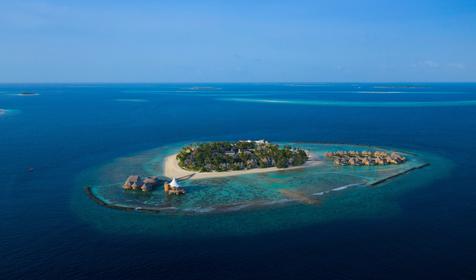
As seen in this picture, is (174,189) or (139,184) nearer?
(174,189)

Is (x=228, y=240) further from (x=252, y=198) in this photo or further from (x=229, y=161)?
(x=229, y=161)

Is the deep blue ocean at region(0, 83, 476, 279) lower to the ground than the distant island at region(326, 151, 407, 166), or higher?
lower

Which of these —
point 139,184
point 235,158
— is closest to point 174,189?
point 139,184

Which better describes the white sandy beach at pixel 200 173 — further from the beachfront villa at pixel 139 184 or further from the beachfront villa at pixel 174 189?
the beachfront villa at pixel 174 189

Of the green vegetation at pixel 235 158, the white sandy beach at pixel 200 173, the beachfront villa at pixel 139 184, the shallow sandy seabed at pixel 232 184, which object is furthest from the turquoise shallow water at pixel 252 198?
the green vegetation at pixel 235 158

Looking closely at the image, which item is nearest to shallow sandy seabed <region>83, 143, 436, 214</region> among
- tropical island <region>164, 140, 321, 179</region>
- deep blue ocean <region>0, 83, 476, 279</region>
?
tropical island <region>164, 140, 321, 179</region>

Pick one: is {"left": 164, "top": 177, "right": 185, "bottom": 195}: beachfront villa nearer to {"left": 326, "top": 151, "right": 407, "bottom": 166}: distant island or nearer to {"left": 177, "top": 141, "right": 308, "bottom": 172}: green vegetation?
{"left": 177, "top": 141, "right": 308, "bottom": 172}: green vegetation

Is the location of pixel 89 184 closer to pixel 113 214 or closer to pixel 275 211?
pixel 113 214

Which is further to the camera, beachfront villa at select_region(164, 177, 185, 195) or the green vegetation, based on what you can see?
the green vegetation
